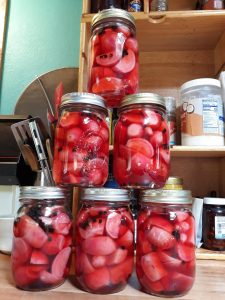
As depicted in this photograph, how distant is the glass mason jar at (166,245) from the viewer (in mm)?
504

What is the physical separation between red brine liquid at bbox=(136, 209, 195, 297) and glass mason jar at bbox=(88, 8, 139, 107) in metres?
0.27

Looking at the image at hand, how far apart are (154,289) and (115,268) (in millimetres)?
83

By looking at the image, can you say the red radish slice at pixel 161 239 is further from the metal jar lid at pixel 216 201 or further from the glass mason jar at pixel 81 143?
the metal jar lid at pixel 216 201

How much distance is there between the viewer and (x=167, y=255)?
1.66ft

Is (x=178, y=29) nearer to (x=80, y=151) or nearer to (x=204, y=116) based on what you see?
(x=204, y=116)

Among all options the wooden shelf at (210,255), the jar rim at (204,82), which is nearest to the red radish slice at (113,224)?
the wooden shelf at (210,255)

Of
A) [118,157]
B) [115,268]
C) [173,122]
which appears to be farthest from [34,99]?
[115,268]

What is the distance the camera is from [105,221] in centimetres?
52

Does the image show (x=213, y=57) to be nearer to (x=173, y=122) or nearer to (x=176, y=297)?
(x=173, y=122)

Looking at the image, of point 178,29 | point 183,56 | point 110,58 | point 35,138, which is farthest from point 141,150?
point 183,56

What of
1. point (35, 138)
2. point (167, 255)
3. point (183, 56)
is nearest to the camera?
point (167, 255)

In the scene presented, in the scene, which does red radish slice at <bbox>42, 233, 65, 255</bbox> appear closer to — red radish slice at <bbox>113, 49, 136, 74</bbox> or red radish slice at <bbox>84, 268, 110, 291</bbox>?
red radish slice at <bbox>84, 268, 110, 291</bbox>

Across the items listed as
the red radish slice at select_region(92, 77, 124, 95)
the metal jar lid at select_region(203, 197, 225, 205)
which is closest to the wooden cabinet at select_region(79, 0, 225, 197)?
the metal jar lid at select_region(203, 197, 225, 205)

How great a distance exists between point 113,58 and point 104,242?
0.37 metres
